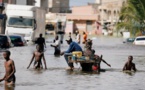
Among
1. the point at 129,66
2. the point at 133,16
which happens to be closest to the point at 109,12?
the point at 133,16

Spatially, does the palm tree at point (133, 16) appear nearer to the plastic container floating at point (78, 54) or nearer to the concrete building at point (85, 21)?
the plastic container floating at point (78, 54)

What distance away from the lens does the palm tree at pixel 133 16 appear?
7669 cm

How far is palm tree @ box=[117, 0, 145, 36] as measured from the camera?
76688 millimetres

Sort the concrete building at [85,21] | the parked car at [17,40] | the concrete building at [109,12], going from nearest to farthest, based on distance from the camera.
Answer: the parked car at [17,40]
the concrete building at [85,21]
the concrete building at [109,12]

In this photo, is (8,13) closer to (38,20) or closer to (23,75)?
(38,20)

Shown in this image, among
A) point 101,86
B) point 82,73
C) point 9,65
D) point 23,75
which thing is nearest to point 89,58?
point 82,73

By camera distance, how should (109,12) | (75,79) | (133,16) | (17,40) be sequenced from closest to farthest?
(75,79) → (17,40) → (133,16) → (109,12)

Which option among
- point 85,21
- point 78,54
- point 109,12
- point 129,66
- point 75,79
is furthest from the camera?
point 109,12

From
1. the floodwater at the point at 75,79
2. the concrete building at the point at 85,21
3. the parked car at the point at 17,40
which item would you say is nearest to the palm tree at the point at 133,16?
the parked car at the point at 17,40

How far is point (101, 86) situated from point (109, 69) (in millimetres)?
7598

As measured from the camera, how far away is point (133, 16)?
79750 mm

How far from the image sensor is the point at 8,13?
2079 inches

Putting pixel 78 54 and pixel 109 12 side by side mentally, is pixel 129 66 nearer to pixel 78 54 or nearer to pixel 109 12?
pixel 78 54

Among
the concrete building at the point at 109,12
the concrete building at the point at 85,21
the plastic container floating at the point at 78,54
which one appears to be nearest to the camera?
the plastic container floating at the point at 78,54
